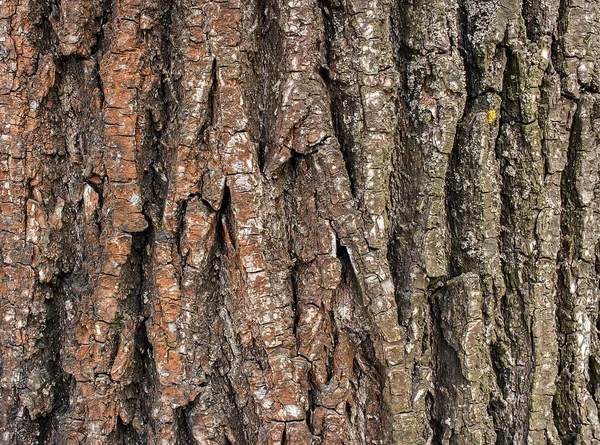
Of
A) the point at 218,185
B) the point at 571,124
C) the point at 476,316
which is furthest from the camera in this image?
the point at 571,124

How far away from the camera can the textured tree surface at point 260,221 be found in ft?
5.14

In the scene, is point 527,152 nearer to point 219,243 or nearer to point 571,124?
point 571,124

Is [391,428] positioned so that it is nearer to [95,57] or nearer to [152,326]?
[152,326]

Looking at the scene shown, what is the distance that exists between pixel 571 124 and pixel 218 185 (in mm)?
1169

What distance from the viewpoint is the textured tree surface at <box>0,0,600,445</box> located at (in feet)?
5.14

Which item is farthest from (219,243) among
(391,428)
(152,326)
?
(391,428)

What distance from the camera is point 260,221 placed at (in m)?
1.57

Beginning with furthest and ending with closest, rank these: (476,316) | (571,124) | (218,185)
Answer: (571,124)
(476,316)
(218,185)

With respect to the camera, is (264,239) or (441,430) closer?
(264,239)

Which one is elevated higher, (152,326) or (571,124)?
(571,124)

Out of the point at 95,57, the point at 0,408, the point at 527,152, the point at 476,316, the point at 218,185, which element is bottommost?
the point at 0,408

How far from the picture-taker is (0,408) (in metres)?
1.64

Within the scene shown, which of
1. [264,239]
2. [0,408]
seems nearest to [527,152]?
[264,239]

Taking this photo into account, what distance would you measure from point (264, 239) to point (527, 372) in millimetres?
932
